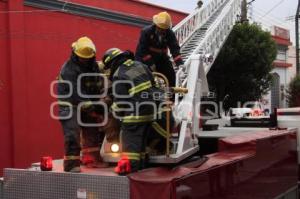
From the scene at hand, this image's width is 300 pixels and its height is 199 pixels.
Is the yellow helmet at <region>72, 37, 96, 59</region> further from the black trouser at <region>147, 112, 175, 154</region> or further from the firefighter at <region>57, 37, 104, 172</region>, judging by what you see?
the black trouser at <region>147, 112, 175, 154</region>

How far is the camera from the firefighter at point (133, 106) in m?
4.30

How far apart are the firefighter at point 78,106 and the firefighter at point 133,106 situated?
35 cm

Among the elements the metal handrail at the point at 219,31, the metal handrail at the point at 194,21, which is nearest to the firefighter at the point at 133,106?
the metal handrail at the point at 219,31

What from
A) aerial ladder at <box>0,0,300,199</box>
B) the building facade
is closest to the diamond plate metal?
aerial ladder at <box>0,0,300,199</box>

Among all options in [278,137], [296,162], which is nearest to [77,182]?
[278,137]

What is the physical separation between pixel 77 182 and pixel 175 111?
1.50m

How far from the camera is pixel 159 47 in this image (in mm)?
6566

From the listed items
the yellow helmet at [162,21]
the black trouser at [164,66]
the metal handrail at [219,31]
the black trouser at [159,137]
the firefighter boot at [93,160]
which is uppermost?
the metal handrail at [219,31]

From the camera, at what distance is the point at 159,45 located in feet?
21.7

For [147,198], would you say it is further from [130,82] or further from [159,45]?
[159,45]

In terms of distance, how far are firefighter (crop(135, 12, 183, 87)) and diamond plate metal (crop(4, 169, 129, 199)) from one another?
2460mm

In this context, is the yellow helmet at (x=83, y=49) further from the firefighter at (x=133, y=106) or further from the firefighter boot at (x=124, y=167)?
the firefighter boot at (x=124, y=167)

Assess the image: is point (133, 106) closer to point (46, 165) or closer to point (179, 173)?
point (179, 173)

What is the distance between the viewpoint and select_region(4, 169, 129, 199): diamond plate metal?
12.9 feet
